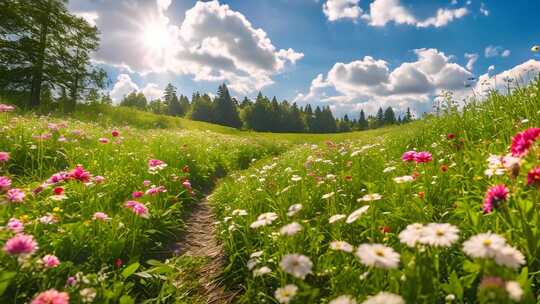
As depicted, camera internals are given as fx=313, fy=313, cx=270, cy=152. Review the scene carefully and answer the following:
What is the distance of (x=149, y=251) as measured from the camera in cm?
364

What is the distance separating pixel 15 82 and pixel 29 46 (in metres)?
2.84

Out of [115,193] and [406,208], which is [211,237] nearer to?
[115,193]

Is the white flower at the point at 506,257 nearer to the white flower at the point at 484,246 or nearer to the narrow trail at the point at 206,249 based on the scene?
the white flower at the point at 484,246

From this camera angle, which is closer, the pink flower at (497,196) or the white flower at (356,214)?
the pink flower at (497,196)

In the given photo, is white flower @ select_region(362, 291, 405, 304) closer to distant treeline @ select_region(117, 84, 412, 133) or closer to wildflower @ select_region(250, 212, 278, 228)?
wildflower @ select_region(250, 212, 278, 228)

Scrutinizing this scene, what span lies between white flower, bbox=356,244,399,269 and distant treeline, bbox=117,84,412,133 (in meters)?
71.2

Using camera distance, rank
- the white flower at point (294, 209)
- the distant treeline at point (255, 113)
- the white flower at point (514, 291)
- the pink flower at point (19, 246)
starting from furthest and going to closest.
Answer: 1. the distant treeline at point (255, 113)
2. the white flower at point (294, 209)
3. the pink flower at point (19, 246)
4. the white flower at point (514, 291)

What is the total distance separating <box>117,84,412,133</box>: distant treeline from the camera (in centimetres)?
8094

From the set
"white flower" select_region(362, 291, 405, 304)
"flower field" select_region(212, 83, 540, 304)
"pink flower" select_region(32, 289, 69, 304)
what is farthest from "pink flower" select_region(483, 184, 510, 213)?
"pink flower" select_region(32, 289, 69, 304)

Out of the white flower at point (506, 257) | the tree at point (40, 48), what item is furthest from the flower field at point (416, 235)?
the tree at point (40, 48)

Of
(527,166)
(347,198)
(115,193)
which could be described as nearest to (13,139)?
(115,193)

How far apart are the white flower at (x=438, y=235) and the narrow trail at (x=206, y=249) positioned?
1.98m

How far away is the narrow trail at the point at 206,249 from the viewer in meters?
2.98

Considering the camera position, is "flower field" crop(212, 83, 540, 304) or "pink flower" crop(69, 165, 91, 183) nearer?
"flower field" crop(212, 83, 540, 304)
